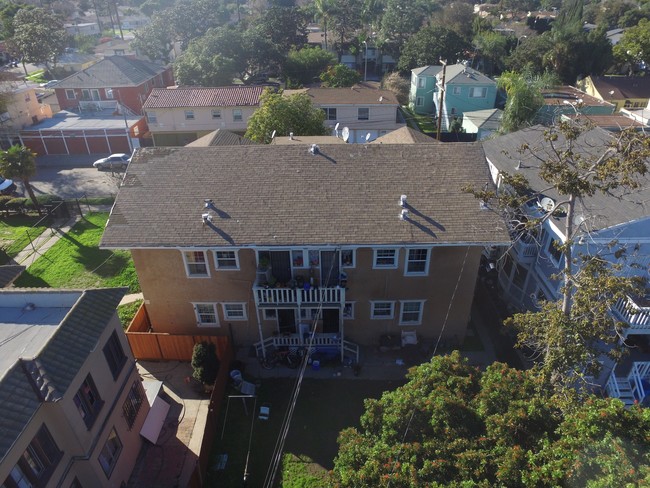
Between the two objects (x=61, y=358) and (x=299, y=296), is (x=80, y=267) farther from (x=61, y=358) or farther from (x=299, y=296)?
(x=61, y=358)

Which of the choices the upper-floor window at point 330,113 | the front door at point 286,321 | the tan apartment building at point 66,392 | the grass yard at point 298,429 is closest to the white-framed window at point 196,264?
the front door at point 286,321

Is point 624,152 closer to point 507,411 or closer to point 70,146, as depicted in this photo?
point 507,411

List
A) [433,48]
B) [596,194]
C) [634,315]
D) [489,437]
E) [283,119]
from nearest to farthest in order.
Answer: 1. [489,437]
2. [634,315]
3. [596,194]
4. [283,119]
5. [433,48]

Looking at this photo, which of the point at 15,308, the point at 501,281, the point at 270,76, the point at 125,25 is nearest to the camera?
the point at 15,308

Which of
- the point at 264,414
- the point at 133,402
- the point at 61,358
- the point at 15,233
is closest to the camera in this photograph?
the point at 61,358

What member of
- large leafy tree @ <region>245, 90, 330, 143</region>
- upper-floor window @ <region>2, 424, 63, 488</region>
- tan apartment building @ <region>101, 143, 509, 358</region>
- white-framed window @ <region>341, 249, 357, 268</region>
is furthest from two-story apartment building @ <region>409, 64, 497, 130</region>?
upper-floor window @ <region>2, 424, 63, 488</region>

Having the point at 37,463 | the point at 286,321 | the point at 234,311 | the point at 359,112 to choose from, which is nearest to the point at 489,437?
the point at 37,463

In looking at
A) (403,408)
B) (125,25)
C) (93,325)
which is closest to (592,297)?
(403,408)
